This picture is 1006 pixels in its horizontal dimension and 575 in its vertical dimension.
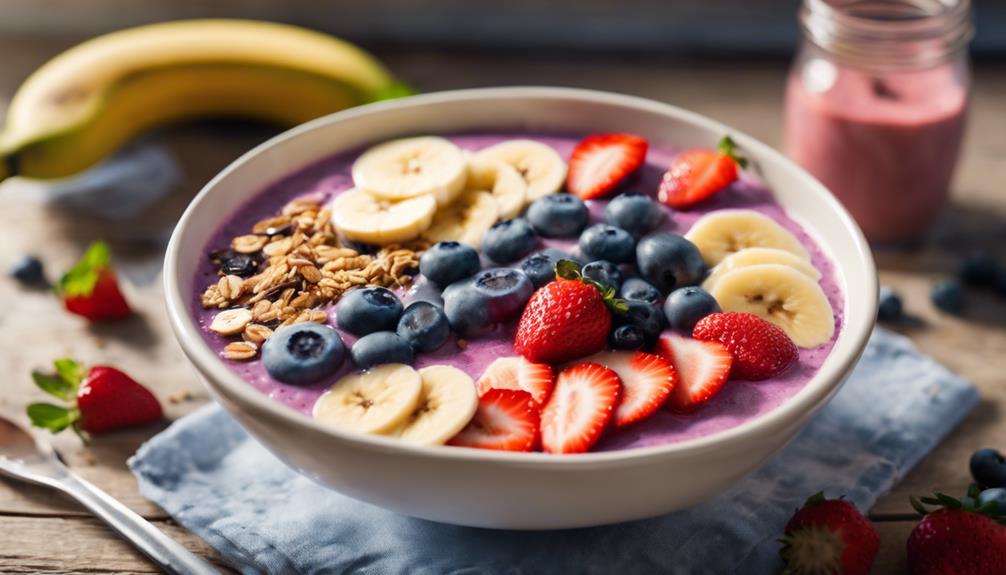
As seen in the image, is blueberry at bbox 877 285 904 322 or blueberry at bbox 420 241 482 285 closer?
blueberry at bbox 420 241 482 285

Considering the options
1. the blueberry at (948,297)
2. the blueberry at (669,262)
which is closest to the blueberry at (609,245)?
the blueberry at (669,262)

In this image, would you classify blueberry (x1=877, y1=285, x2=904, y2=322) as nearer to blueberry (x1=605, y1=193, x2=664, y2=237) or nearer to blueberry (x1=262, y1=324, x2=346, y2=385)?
blueberry (x1=605, y1=193, x2=664, y2=237)

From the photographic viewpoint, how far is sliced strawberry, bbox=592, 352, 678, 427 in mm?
1269

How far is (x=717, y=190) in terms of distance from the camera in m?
1.68

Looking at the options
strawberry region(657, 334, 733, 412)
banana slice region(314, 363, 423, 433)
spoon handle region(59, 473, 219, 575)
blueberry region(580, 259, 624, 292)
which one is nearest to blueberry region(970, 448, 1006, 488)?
strawberry region(657, 334, 733, 412)

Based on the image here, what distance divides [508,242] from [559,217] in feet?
0.34

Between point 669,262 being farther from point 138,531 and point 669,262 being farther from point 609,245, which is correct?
point 138,531

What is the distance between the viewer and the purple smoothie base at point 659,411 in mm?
1286

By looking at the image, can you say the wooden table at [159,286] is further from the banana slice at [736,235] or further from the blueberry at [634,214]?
the blueberry at [634,214]

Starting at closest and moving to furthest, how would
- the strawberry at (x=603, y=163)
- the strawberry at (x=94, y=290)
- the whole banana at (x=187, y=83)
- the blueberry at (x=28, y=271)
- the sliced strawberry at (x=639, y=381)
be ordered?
1. the sliced strawberry at (x=639, y=381)
2. the strawberry at (x=603, y=163)
3. the strawberry at (x=94, y=290)
4. the blueberry at (x=28, y=271)
5. the whole banana at (x=187, y=83)

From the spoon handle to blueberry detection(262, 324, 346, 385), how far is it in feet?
0.90

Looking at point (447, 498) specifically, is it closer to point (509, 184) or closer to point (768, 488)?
point (768, 488)

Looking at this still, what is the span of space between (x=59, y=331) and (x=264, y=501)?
0.65 metres

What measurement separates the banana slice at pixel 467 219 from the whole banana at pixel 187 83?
2.70 feet
